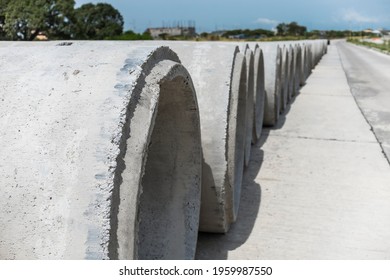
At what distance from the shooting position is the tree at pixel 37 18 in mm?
27734

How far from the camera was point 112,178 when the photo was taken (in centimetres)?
130

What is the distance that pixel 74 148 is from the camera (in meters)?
1.34

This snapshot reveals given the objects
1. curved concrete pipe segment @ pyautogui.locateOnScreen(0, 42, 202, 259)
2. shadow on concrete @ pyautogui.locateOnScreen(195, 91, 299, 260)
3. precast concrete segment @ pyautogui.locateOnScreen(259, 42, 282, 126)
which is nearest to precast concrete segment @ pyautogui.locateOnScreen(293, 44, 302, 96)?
precast concrete segment @ pyautogui.locateOnScreen(259, 42, 282, 126)

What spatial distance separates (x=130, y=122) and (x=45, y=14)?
3107cm

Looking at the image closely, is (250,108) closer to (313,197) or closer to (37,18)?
(313,197)

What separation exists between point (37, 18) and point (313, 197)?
2879 centimetres

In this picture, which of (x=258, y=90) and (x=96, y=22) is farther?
(x=96, y=22)

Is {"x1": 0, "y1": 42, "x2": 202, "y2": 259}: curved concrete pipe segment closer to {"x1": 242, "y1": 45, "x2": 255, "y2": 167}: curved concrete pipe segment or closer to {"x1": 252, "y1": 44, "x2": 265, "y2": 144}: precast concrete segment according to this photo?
{"x1": 242, "y1": 45, "x2": 255, "y2": 167}: curved concrete pipe segment

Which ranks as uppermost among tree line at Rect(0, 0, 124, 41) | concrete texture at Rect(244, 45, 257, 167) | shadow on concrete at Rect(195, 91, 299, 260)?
tree line at Rect(0, 0, 124, 41)

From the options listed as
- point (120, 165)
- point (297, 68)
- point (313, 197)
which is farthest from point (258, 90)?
point (297, 68)

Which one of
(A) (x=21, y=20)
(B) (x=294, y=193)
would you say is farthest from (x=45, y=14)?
(B) (x=294, y=193)

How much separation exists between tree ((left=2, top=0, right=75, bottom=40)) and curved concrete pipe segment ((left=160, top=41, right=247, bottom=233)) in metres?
26.2

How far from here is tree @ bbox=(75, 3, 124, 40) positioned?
3516 cm

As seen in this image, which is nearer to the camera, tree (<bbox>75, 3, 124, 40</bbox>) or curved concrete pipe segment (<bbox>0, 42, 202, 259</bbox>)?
curved concrete pipe segment (<bbox>0, 42, 202, 259</bbox>)
